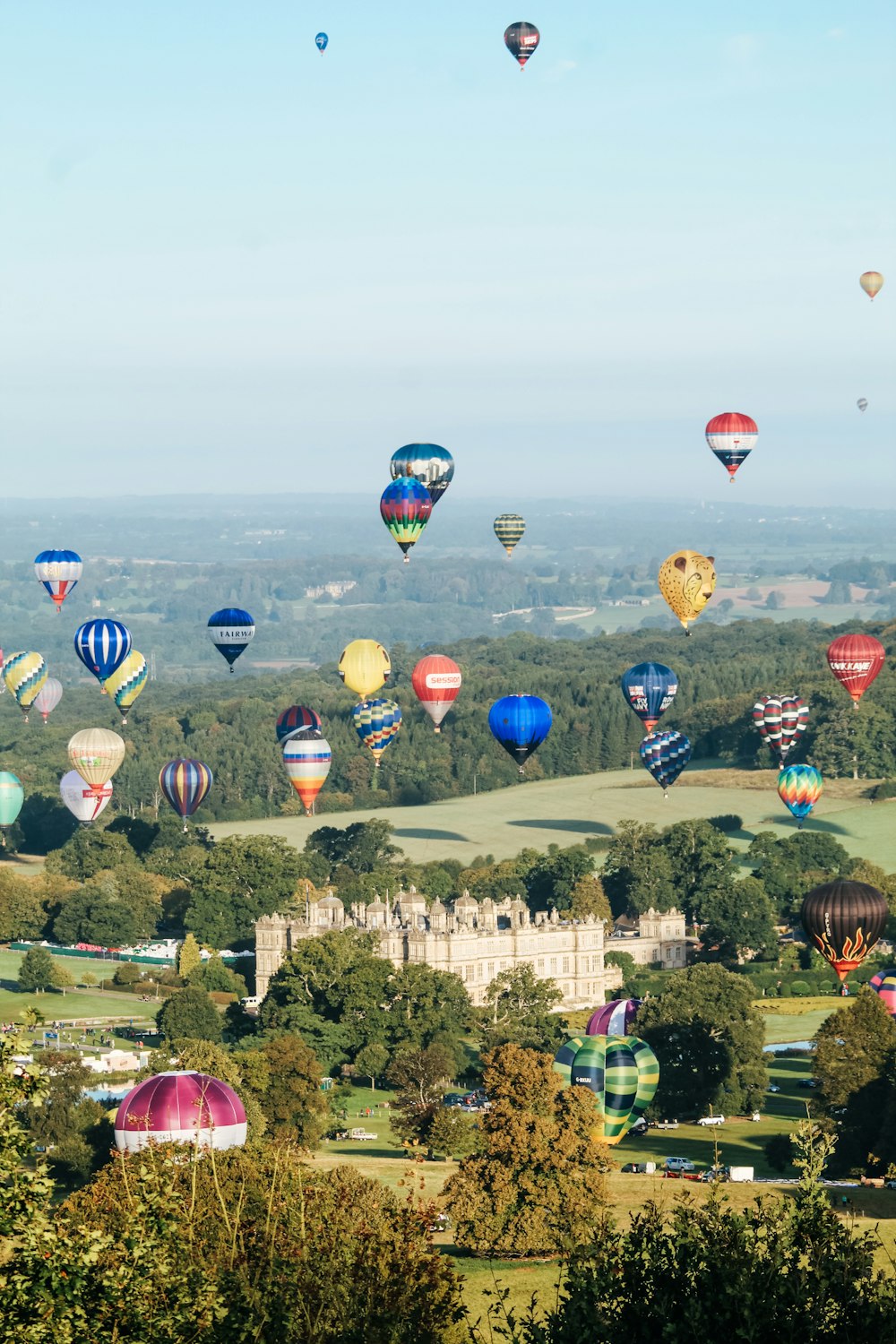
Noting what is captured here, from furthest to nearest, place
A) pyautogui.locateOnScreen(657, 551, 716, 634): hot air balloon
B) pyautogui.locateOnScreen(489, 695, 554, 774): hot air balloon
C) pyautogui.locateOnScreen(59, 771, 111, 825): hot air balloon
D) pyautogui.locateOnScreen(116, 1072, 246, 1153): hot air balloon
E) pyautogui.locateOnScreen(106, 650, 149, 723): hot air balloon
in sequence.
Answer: pyautogui.locateOnScreen(59, 771, 111, 825): hot air balloon → pyautogui.locateOnScreen(106, 650, 149, 723): hot air balloon → pyautogui.locateOnScreen(657, 551, 716, 634): hot air balloon → pyautogui.locateOnScreen(489, 695, 554, 774): hot air balloon → pyautogui.locateOnScreen(116, 1072, 246, 1153): hot air balloon

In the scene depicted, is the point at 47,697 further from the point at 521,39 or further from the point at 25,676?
the point at 521,39

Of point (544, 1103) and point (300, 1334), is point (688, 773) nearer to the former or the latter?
point (544, 1103)

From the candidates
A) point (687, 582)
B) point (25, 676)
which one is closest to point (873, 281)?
point (687, 582)

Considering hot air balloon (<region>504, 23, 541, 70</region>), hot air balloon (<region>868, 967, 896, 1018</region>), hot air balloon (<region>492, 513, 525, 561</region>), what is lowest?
hot air balloon (<region>868, 967, 896, 1018</region>)

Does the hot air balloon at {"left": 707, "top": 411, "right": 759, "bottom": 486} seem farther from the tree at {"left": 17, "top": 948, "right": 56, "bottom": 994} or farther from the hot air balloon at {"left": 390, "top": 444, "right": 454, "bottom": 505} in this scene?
the tree at {"left": 17, "top": 948, "right": 56, "bottom": 994}

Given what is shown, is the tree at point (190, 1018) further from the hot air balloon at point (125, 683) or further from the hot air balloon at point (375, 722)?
the hot air balloon at point (375, 722)

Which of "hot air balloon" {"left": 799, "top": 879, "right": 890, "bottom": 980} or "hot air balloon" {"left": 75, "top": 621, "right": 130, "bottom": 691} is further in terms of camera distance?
"hot air balloon" {"left": 75, "top": 621, "right": 130, "bottom": 691}

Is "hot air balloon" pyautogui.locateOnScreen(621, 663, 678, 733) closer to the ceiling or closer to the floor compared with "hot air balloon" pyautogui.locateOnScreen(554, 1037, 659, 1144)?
closer to the ceiling

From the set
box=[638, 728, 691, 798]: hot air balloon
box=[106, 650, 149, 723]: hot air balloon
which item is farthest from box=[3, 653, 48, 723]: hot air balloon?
box=[638, 728, 691, 798]: hot air balloon
